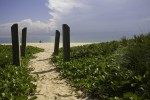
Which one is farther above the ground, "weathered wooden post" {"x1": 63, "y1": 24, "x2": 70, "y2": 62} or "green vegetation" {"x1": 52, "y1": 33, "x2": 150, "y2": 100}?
"weathered wooden post" {"x1": 63, "y1": 24, "x2": 70, "y2": 62}

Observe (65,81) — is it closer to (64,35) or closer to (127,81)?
(127,81)

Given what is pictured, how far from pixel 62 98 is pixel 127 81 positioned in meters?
1.97

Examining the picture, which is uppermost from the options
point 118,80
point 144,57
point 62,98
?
point 144,57

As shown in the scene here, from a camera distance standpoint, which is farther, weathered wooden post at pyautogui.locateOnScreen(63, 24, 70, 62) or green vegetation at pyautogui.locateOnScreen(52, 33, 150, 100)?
weathered wooden post at pyautogui.locateOnScreen(63, 24, 70, 62)

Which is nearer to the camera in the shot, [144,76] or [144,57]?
[144,76]

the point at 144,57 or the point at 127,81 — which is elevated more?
the point at 144,57

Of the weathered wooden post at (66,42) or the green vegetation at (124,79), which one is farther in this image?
the weathered wooden post at (66,42)

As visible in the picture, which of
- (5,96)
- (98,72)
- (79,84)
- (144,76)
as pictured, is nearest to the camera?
(5,96)

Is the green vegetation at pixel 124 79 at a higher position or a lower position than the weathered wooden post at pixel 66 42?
lower

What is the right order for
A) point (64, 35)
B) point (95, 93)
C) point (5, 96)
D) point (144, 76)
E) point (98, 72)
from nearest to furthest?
point (5, 96)
point (144, 76)
point (95, 93)
point (98, 72)
point (64, 35)

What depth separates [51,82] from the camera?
1019cm

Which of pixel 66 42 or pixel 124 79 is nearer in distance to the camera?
pixel 124 79

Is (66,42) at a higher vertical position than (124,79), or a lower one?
higher

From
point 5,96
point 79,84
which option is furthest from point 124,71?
point 5,96
